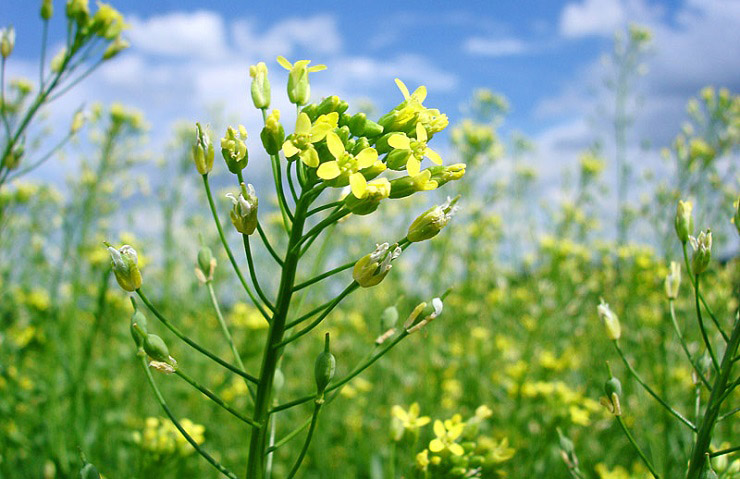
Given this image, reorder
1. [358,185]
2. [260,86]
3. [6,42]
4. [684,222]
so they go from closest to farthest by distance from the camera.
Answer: [358,185] < [260,86] < [684,222] < [6,42]

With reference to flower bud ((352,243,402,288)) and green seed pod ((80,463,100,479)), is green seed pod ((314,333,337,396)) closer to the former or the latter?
flower bud ((352,243,402,288))

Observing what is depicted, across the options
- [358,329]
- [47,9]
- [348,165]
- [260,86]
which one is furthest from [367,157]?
[358,329]

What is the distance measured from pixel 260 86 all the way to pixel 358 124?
26 centimetres

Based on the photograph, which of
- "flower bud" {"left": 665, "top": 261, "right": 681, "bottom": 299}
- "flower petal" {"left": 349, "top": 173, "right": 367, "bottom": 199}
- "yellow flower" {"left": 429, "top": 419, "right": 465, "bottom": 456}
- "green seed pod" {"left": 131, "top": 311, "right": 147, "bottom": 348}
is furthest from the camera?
"flower bud" {"left": 665, "top": 261, "right": 681, "bottom": 299}

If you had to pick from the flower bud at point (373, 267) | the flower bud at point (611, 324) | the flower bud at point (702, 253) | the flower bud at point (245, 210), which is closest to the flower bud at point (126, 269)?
the flower bud at point (245, 210)

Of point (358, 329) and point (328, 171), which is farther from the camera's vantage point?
point (358, 329)

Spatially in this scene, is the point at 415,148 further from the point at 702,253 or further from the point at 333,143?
the point at 702,253

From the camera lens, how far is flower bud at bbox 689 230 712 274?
134 cm

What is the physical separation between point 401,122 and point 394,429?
34.0 inches

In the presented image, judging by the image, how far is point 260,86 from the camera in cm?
127

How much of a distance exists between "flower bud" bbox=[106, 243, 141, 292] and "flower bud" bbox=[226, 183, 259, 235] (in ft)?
0.79

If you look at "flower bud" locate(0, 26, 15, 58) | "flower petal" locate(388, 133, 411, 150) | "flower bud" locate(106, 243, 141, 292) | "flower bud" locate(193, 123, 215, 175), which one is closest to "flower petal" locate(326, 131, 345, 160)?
"flower petal" locate(388, 133, 411, 150)

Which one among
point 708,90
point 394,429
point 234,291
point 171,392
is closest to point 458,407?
point 171,392

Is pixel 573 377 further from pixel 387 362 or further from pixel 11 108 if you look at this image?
pixel 11 108
